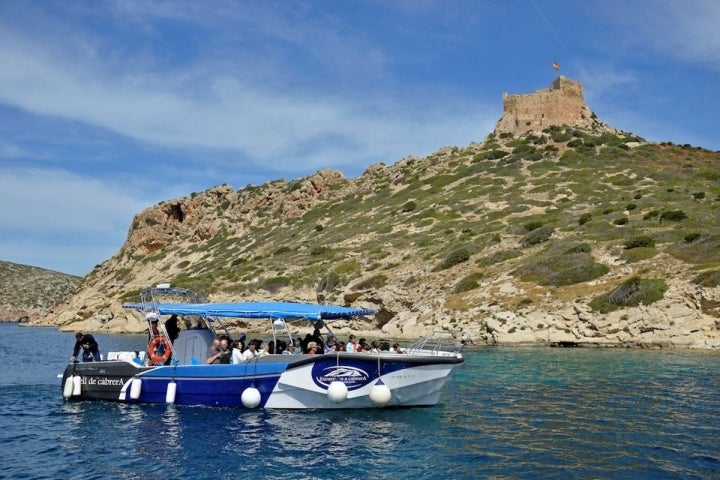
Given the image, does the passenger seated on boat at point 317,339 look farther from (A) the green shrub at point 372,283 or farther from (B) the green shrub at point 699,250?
(A) the green shrub at point 372,283

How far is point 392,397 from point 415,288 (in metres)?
32.3

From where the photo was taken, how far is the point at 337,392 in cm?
1716

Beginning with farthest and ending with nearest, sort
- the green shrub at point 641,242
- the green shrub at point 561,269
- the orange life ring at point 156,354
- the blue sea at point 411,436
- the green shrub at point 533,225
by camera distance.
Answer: the green shrub at point 533,225 → the green shrub at point 641,242 → the green shrub at point 561,269 → the orange life ring at point 156,354 → the blue sea at point 411,436

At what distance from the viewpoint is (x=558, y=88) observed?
102m

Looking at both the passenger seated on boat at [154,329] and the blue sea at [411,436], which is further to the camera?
the passenger seated on boat at [154,329]

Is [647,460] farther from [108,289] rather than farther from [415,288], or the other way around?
[108,289]

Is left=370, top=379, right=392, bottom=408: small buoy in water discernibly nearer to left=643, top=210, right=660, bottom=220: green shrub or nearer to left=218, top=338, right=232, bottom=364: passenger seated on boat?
left=218, top=338, right=232, bottom=364: passenger seated on boat

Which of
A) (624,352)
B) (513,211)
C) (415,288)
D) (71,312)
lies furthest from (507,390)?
(71,312)

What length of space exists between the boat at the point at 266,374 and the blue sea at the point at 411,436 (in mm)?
416

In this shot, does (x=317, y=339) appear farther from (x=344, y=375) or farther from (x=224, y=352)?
(x=224, y=352)

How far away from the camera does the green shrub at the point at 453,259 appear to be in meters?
51.7

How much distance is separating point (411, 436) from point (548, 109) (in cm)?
9600

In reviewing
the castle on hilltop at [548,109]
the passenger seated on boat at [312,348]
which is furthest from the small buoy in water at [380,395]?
the castle on hilltop at [548,109]

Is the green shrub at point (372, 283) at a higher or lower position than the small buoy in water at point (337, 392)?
higher
